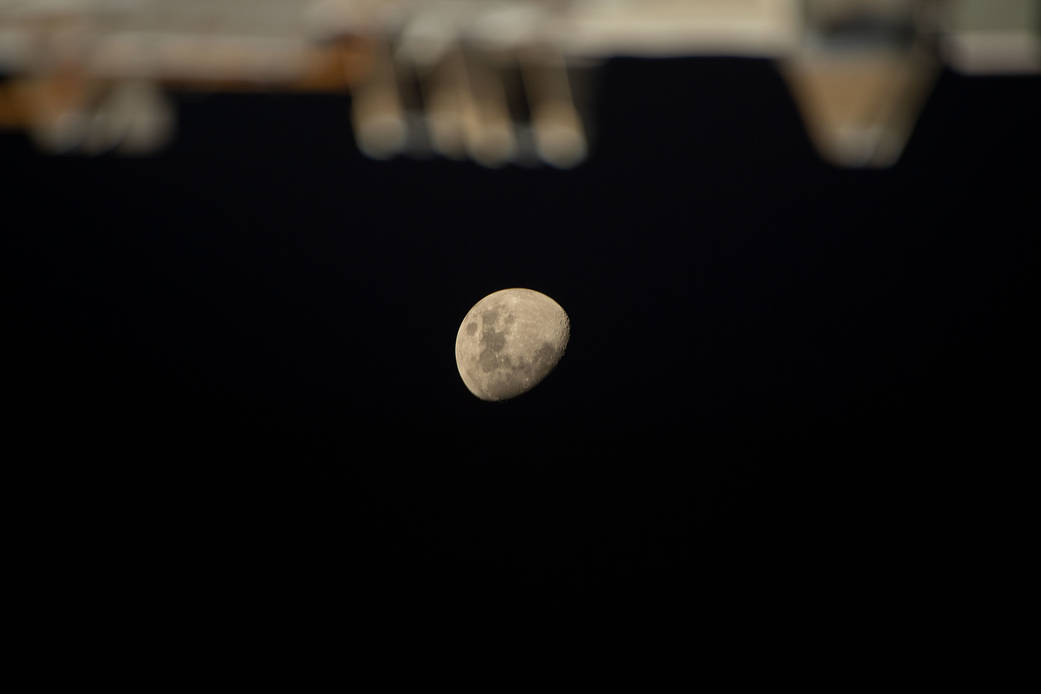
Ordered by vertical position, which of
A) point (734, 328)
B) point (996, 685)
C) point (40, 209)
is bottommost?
point (996, 685)

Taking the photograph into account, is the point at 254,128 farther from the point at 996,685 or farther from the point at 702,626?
the point at 996,685

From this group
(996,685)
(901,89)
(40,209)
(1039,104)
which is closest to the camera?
(901,89)

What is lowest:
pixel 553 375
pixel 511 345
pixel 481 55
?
pixel 511 345

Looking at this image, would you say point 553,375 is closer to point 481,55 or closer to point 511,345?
point 481,55

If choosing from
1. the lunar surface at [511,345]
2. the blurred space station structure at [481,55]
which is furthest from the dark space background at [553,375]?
the lunar surface at [511,345]

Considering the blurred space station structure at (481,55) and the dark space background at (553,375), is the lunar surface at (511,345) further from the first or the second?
the dark space background at (553,375)

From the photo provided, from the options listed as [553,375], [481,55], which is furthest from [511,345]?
[481,55]

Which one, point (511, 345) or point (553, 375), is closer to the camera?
point (511, 345)

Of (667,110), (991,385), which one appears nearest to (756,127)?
(667,110)
